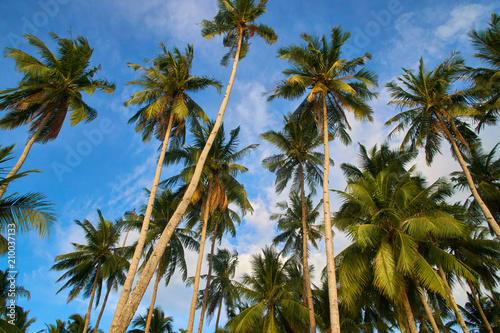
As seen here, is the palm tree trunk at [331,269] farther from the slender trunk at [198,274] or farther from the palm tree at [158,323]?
the palm tree at [158,323]

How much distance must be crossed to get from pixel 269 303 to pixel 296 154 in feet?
31.8

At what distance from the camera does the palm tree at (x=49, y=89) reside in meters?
12.3

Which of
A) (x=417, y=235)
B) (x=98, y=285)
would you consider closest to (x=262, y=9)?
(x=417, y=235)

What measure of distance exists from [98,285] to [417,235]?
23.8 m

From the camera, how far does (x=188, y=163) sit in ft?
61.4

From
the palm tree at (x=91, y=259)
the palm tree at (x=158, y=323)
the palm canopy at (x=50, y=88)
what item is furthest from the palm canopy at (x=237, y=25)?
the palm tree at (x=158, y=323)

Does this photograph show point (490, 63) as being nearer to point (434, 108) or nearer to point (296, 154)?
point (434, 108)

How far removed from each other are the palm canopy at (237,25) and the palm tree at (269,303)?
13265 mm

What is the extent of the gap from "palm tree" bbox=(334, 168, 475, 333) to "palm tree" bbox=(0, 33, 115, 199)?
13.7 m

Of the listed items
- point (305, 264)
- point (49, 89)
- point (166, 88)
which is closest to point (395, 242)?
point (305, 264)

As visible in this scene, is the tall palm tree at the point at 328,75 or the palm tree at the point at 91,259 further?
the palm tree at the point at 91,259

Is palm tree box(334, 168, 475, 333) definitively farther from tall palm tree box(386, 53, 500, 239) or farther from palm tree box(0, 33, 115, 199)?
palm tree box(0, 33, 115, 199)

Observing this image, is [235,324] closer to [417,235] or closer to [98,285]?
[417,235]

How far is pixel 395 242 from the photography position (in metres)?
Result: 11.5
